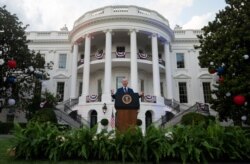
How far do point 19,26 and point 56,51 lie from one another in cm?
1165

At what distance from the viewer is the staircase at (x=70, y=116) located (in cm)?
2389

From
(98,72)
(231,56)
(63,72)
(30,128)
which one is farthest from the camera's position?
(63,72)

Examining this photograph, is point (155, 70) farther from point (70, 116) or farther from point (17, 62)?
point (17, 62)

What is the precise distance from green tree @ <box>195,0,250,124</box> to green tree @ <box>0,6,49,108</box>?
1380cm

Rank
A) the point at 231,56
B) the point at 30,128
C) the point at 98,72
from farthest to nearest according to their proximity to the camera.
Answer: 1. the point at 98,72
2. the point at 231,56
3. the point at 30,128

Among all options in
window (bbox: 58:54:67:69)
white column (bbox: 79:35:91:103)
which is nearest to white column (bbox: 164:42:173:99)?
white column (bbox: 79:35:91:103)

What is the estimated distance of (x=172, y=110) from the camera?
89.7 feet

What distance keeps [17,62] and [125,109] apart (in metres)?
15.2

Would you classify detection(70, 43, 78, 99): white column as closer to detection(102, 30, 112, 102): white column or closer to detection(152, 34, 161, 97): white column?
detection(102, 30, 112, 102): white column

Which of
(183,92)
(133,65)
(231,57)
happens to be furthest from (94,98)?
(231,57)

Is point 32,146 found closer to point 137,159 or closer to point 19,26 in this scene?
point 137,159

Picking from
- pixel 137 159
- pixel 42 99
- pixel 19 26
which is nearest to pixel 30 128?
pixel 137 159

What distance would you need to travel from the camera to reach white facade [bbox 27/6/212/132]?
85.6 ft

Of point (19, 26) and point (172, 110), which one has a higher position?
point (19, 26)
